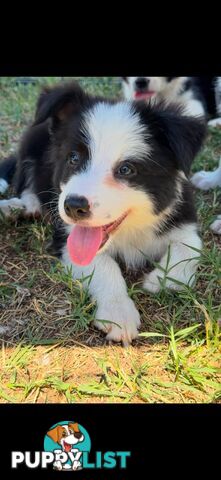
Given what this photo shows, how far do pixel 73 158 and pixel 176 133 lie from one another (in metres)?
0.54

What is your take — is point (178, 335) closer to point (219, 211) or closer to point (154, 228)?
point (154, 228)

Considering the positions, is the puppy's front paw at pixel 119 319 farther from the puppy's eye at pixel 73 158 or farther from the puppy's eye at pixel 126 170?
the puppy's eye at pixel 73 158

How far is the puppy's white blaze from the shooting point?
274cm

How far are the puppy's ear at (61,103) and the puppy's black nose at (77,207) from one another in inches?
27.7

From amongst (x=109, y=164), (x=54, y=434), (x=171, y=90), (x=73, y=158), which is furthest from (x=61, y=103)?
(x=171, y=90)

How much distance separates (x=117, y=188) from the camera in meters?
2.69

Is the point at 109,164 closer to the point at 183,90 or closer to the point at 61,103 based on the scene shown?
the point at 61,103

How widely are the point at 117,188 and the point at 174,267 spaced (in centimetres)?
62

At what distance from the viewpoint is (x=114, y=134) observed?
2.76 meters

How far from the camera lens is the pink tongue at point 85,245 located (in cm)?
281

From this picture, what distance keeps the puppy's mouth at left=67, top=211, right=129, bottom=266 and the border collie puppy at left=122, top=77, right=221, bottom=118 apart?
3.16 metres

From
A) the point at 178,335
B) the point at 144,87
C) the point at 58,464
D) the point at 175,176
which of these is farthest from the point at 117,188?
the point at 144,87

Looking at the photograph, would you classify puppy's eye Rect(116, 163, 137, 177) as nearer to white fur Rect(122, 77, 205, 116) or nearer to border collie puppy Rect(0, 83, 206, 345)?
border collie puppy Rect(0, 83, 206, 345)

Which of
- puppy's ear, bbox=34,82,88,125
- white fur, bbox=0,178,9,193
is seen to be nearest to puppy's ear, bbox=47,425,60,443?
puppy's ear, bbox=34,82,88,125
